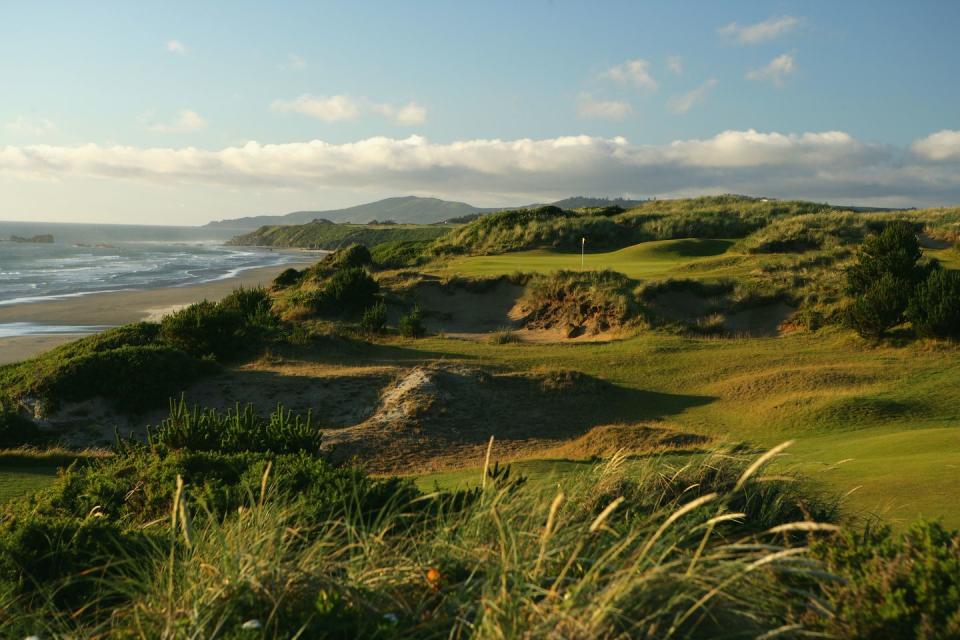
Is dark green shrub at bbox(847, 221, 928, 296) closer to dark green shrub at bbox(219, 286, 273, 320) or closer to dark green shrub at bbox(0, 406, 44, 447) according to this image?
dark green shrub at bbox(219, 286, 273, 320)

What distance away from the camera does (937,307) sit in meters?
17.6

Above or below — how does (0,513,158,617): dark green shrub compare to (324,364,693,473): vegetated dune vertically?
above

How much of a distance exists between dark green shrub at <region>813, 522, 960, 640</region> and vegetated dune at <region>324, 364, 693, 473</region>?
25.4 ft

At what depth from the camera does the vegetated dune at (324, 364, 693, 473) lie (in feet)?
43.2

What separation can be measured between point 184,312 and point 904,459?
16528 mm

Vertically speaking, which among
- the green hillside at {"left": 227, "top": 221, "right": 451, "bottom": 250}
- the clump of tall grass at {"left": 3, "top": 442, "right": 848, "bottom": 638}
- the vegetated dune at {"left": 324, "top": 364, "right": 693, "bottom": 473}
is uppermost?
the green hillside at {"left": 227, "top": 221, "right": 451, "bottom": 250}

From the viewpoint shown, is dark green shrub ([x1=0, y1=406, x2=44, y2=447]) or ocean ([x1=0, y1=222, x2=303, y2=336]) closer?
dark green shrub ([x1=0, y1=406, x2=44, y2=447])

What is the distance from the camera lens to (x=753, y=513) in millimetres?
6055

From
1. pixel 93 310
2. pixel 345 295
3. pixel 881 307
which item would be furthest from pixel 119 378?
pixel 93 310

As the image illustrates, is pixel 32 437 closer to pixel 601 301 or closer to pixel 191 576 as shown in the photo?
pixel 191 576

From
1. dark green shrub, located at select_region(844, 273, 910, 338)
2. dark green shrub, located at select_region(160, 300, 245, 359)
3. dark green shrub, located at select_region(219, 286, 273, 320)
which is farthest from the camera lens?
dark green shrub, located at select_region(219, 286, 273, 320)

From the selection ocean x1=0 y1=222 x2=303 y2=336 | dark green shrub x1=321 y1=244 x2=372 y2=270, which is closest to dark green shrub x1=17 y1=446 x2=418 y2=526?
ocean x1=0 y1=222 x2=303 y2=336

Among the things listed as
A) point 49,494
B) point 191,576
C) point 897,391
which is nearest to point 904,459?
point 897,391

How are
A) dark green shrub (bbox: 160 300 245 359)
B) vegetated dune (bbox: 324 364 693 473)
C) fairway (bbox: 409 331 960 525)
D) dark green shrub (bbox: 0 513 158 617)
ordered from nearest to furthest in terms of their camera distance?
dark green shrub (bbox: 0 513 158 617)
fairway (bbox: 409 331 960 525)
vegetated dune (bbox: 324 364 693 473)
dark green shrub (bbox: 160 300 245 359)
